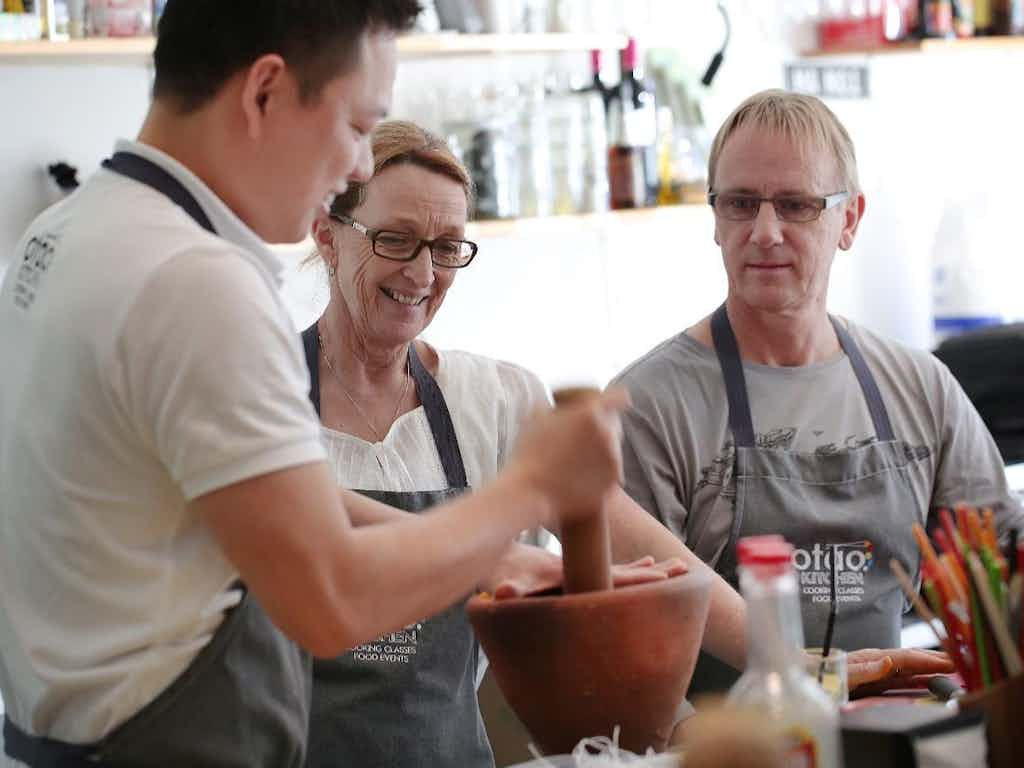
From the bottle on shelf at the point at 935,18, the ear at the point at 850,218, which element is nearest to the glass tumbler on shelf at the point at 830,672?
the ear at the point at 850,218

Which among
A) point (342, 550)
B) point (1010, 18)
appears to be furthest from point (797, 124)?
point (1010, 18)

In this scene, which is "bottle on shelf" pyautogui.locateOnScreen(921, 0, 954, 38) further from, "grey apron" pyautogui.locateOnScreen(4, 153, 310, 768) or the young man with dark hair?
"grey apron" pyautogui.locateOnScreen(4, 153, 310, 768)

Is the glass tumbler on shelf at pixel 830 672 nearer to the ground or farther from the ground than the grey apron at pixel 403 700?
farther from the ground

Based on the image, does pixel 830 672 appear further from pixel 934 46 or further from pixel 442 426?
pixel 934 46

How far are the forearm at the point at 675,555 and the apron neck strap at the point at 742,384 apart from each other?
224 mm

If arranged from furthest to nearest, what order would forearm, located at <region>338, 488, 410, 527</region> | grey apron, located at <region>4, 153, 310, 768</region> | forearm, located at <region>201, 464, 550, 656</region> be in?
forearm, located at <region>338, 488, 410, 527</region>
grey apron, located at <region>4, 153, 310, 768</region>
forearm, located at <region>201, 464, 550, 656</region>

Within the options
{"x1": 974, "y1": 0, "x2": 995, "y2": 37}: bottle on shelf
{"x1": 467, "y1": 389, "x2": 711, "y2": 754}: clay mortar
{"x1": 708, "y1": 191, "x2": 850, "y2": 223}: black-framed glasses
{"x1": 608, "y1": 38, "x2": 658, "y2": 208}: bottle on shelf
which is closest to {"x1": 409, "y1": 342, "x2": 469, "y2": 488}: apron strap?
{"x1": 708, "y1": 191, "x2": 850, "y2": 223}: black-framed glasses

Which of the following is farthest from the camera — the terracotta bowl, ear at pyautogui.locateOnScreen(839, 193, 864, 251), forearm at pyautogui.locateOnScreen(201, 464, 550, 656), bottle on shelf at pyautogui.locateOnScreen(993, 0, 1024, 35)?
bottle on shelf at pyautogui.locateOnScreen(993, 0, 1024, 35)

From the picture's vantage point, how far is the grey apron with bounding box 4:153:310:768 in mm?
1355

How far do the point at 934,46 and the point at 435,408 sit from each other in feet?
8.46

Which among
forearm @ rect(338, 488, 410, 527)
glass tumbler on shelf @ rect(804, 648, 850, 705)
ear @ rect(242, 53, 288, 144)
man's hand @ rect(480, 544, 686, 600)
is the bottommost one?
glass tumbler on shelf @ rect(804, 648, 850, 705)

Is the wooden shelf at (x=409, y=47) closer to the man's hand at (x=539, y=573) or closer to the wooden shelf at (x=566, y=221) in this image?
the wooden shelf at (x=566, y=221)

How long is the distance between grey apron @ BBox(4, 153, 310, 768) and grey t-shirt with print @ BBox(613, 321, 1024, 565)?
2.86 ft

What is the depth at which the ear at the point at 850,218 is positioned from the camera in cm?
244
